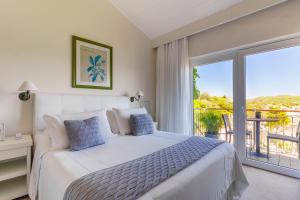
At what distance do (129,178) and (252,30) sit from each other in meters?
2.90

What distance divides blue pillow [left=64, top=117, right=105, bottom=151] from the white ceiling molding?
2.60 meters

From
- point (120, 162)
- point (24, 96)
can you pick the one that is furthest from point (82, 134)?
point (24, 96)

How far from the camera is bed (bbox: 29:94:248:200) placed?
1.11m

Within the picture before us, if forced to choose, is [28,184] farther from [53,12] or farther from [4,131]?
[53,12]

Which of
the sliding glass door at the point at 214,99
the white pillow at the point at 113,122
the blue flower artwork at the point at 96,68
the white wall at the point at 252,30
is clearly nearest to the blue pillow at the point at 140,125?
the white pillow at the point at 113,122

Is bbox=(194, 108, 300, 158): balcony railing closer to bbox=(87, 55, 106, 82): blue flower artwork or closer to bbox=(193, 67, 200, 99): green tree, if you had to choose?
bbox=(193, 67, 200, 99): green tree

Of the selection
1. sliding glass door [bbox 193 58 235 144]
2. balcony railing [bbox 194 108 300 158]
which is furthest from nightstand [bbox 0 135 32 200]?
balcony railing [bbox 194 108 300 158]

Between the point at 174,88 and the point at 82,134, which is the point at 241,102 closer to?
the point at 174,88

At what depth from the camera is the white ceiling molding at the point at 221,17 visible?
2354 millimetres

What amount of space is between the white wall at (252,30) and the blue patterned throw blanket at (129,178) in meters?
2.26

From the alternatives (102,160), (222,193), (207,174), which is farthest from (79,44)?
(222,193)

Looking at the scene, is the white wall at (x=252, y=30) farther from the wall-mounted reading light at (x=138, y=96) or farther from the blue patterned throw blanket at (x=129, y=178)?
the blue patterned throw blanket at (x=129, y=178)

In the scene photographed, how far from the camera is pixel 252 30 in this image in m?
2.58

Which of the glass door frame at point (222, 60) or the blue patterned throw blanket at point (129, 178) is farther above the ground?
the glass door frame at point (222, 60)
